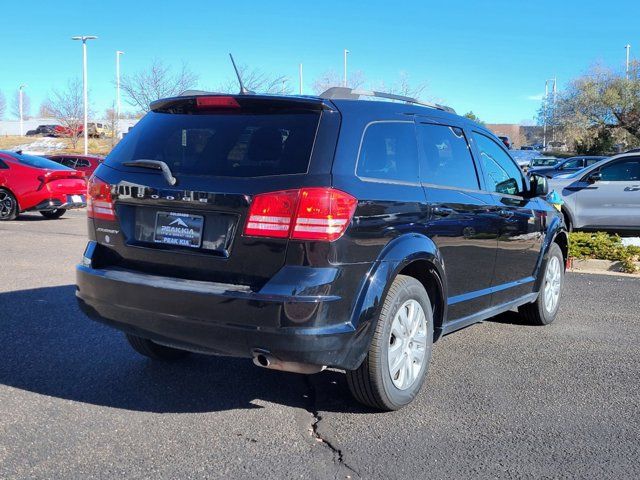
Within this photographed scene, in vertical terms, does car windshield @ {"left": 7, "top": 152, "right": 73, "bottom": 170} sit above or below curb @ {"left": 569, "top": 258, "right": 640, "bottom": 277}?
above

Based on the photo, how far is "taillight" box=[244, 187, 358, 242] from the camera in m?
Result: 3.42

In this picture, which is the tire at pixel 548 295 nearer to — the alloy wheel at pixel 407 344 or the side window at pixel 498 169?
the side window at pixel 498 169

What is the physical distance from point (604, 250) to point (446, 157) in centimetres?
603

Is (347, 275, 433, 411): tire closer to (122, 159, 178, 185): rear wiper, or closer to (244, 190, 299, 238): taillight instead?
(244, 190, 299, 238): taillight

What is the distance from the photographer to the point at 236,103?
3.93 m

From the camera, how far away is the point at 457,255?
15.0 ft

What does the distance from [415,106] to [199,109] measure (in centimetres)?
147

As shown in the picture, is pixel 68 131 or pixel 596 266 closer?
pixel 596 266

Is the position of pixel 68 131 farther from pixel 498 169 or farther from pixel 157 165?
pixel 157 165

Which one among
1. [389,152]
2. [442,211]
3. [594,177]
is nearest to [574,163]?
[594,177]

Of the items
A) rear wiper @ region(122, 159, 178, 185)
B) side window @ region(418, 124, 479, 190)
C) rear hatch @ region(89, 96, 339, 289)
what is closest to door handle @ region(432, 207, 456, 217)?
side window @ region(418, 124, 479, 190)

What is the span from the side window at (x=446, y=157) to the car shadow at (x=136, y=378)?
1579 mm

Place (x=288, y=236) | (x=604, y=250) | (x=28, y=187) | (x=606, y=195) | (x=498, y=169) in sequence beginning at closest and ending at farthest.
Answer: (x=288, y=236) → (x=498, y=169) → (x=604, y=250) → (x=606, y=195) → (x=28, y=187)

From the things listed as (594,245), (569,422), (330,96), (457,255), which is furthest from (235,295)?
(594,245)
